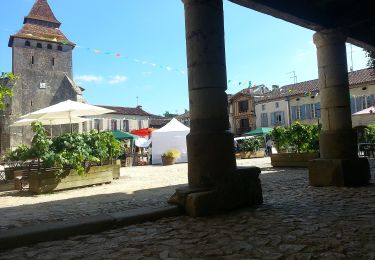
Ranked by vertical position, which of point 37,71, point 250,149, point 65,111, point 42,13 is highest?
point 42,13

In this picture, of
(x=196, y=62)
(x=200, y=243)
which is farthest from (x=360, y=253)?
(x=196, y=62)

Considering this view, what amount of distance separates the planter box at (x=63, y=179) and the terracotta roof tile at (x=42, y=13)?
31.6 meters

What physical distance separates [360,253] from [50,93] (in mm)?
34906

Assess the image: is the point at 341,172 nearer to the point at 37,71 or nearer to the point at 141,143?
the point at 141,143

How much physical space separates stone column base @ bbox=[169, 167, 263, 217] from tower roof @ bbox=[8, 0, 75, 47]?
107 feet

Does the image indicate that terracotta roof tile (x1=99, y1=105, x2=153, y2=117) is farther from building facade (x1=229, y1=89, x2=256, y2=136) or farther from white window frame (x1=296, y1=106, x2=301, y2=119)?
white window frame (x1=296, y1=106, x2=301, y2=119)

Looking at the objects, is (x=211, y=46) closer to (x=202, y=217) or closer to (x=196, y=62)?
(x=196, y=62)

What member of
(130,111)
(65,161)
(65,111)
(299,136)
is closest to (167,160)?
(299,136)

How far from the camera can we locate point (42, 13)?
35.6m

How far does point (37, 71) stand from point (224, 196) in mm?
33956

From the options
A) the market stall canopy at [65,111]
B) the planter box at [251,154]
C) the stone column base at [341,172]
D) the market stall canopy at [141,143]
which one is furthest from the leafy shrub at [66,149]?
the planter box at [251,154]

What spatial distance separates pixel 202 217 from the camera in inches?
156

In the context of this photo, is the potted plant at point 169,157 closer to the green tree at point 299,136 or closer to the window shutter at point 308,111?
the green tree at point 299,136

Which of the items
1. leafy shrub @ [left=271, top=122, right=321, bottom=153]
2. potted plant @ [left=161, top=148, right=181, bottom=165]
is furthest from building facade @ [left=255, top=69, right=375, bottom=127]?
leafy shrub @ [left=271, top=122, right=321, bottom=153]
